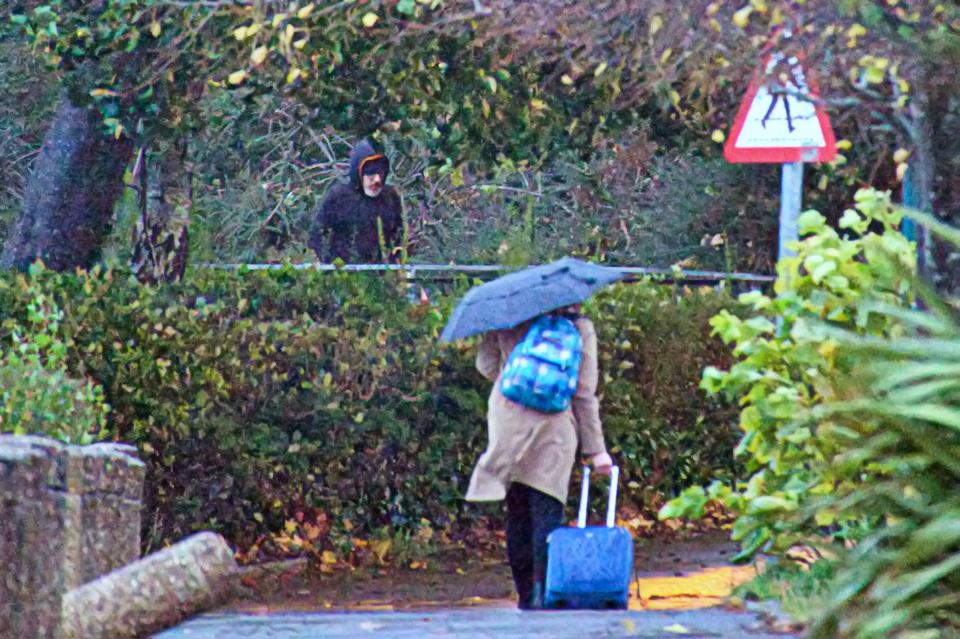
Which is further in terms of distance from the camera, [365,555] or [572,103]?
[572,103]

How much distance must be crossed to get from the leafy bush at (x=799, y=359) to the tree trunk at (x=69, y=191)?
6.25 metres

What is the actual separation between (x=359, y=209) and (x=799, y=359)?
9037 millimetres

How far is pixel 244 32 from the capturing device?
959 cm

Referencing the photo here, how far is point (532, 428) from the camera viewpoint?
24.0 feet

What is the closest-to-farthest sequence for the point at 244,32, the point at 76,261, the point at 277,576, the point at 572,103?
the point at 277,576 → the point at 244,32 → the point at 76,261 → the point at 572,103

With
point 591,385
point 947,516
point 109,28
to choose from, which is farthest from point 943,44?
point 109,28

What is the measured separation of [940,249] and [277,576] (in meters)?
4.29

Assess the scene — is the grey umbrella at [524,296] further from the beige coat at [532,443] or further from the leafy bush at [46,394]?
the leafy bush at [46,394]

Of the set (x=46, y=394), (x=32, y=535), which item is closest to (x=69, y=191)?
(x=46, y=394)

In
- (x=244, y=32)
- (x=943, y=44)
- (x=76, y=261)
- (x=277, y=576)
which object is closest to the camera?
(x=943, y=44)

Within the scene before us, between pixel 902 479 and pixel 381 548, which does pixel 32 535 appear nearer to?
pixel 902 479

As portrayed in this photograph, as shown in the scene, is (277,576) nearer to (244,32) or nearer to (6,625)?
(244,32)

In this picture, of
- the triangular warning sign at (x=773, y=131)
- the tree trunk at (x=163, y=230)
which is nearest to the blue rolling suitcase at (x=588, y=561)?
the triangular warning sign at (x=773, y=131)

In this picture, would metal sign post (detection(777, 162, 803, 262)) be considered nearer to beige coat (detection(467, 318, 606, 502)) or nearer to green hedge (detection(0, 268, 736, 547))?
green hedge (detection(0, 268, 736, 547))
